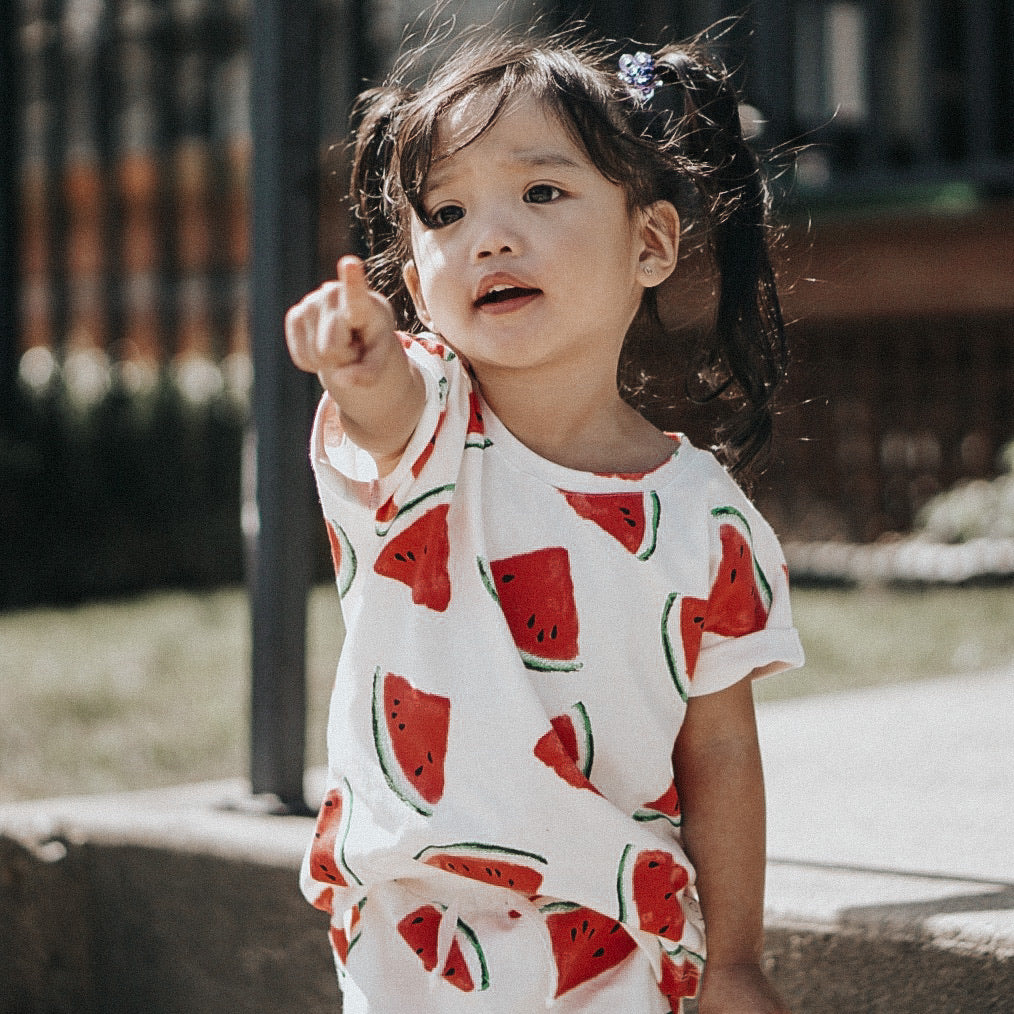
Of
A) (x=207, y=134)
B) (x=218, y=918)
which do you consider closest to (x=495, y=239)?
(x=218, y=918)

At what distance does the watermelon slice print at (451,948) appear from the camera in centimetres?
143

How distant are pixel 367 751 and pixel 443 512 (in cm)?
24

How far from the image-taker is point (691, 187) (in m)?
1.78

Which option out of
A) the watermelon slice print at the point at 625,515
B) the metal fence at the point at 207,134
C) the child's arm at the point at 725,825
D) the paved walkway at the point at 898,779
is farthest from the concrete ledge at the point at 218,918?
the metal fence at the point at 207,134

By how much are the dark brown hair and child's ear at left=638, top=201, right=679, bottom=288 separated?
0.7 inches

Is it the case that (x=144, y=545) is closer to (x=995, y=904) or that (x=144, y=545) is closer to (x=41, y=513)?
(x=41, y=513)

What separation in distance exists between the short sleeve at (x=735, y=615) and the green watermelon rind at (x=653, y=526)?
0.06 meters

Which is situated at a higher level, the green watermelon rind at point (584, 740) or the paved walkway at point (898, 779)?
the green watermelon rind at point (584, 740)

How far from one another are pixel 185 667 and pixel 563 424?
323cm

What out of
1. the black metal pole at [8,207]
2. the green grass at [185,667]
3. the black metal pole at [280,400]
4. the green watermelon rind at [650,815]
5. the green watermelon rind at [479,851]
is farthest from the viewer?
the black metal pole at [8,207]

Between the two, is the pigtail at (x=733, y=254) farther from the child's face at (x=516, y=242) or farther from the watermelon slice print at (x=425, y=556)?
the watermelon slice print at (x=425, y=556)

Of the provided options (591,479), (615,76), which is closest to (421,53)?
(615,76)

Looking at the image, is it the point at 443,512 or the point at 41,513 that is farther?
the point at 41,513

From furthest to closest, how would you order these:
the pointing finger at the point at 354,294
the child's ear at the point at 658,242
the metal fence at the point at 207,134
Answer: the metal fence at the point at 207,134 < the child's ear at the point at 658,242 < the pointing finger at the point at 354,294
